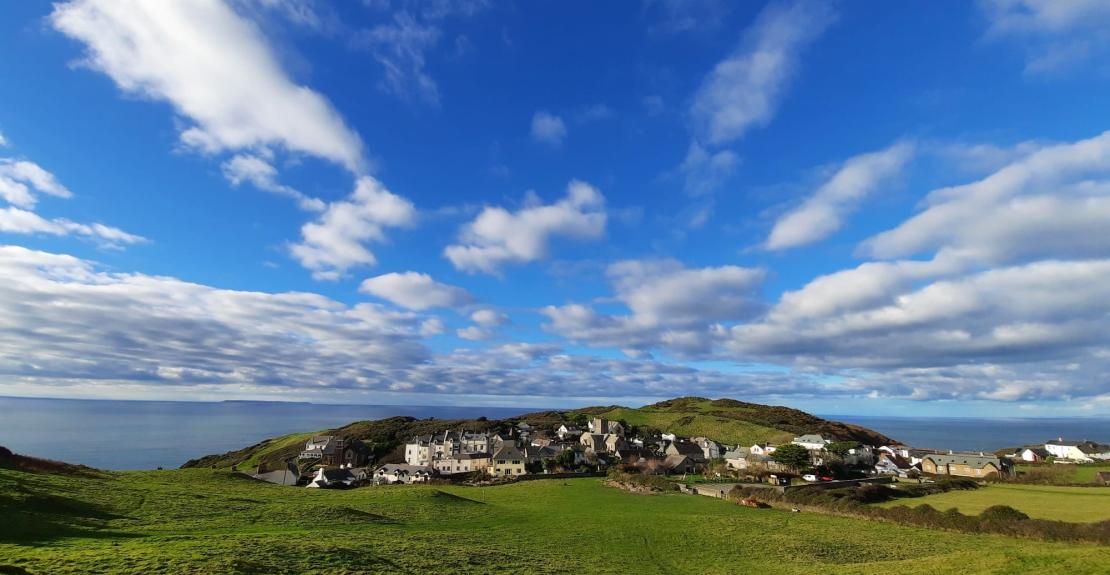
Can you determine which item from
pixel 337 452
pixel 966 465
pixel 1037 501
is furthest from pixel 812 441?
pixel 337 452

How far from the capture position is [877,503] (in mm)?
50906

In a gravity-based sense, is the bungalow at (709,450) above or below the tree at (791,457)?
below

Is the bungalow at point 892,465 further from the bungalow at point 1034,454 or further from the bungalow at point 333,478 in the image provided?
the bungalow at point 333,478

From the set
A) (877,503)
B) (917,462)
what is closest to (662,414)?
(917,462)

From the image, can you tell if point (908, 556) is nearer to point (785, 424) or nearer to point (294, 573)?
point (294, 573)

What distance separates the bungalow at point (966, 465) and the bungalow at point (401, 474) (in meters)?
83.8

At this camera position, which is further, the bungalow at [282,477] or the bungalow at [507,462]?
the bungalow at [507,462]

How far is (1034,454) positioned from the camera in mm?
107000

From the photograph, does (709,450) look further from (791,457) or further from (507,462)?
(507,462)

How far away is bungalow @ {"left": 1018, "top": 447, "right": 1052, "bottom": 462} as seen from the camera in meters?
103

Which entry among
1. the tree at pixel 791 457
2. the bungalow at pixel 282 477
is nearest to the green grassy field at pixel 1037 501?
the tree at pixel 791 457

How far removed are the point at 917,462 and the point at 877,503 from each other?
57439 millimetres

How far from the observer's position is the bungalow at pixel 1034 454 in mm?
103375

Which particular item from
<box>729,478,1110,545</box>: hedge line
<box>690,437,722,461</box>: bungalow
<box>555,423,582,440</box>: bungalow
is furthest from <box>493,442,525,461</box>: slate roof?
<box>729,478,1110,545</box>: hedge line
